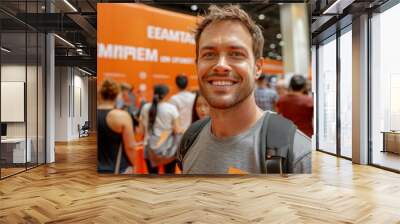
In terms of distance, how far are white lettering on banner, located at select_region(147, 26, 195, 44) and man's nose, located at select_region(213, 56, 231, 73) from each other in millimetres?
690

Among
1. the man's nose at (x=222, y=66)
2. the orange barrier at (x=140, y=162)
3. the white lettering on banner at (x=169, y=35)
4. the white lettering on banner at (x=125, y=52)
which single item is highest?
the white lettering on banner at (x=169, y=35)

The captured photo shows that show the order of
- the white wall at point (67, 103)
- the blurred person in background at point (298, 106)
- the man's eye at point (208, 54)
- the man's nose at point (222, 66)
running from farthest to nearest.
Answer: the white wall at point (67, 103)
the blurred person in background at point (298, 106)
the man's eye at point (208, 54)
the man's nose at point (222, 66)

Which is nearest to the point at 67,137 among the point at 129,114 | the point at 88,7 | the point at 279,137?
the point at 88,7

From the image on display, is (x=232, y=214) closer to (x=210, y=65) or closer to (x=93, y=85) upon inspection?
(x=210, y=65)

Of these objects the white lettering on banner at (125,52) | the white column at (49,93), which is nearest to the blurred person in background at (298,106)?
the white lettering on banner at (125,52)

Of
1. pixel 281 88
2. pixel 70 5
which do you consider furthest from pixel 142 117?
pixel 70 5

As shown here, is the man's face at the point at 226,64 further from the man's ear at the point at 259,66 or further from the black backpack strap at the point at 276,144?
the black backpack strap at the point at 276,144

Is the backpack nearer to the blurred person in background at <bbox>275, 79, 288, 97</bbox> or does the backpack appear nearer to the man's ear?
the blurred person in background at <bbox>275, 79, 288, 97</bbox>

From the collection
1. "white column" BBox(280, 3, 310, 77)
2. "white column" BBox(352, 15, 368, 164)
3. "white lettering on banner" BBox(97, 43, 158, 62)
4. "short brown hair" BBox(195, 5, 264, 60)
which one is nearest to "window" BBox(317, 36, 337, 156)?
"white column" BBox(352, 15, 368, 164)

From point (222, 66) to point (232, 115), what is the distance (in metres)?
0.78

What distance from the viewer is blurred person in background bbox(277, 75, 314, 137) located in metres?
5.94

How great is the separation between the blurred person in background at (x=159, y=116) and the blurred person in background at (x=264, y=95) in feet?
4.17

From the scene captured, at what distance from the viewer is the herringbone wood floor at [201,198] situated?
13.1 feet

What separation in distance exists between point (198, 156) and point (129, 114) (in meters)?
1.25
